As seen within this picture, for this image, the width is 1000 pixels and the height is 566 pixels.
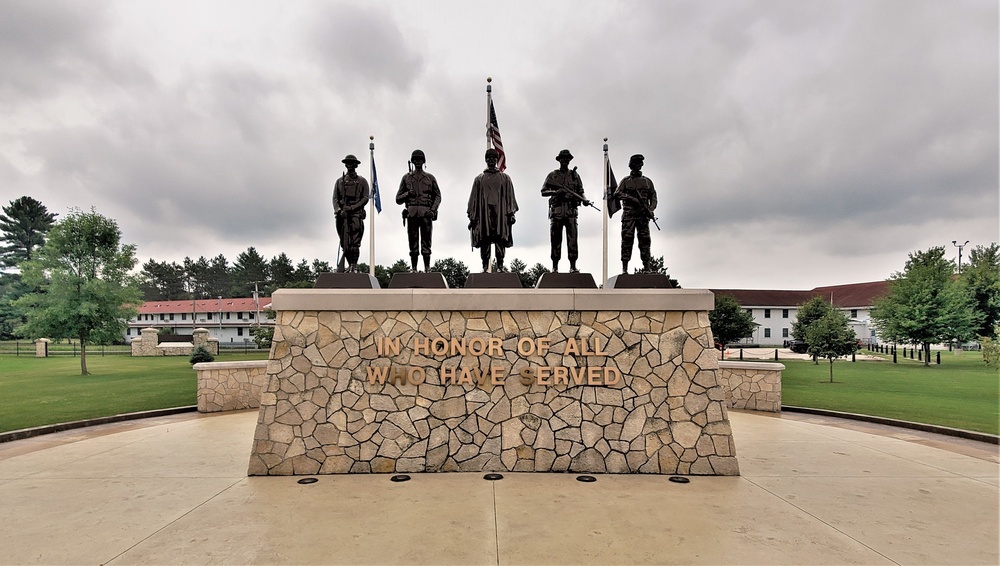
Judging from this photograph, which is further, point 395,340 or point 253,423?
point 253,423

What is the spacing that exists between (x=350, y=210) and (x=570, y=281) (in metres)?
3.71

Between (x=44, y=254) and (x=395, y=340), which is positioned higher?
(x=44, y=254)

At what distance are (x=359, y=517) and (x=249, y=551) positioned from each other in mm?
997

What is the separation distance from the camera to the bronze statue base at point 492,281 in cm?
671

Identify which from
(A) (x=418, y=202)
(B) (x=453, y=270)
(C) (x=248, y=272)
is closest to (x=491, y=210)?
(A) (x=418, y=202)

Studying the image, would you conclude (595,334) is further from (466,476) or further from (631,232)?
(466,476)

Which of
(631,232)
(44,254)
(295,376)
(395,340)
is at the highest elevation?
(44,254)

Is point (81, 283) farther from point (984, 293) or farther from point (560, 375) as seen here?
point (984, 293)

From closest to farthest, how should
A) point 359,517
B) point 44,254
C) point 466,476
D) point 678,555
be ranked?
point 678,555, point 359,517, point 466,476, point 44,254

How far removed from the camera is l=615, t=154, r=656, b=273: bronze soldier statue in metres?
7.00

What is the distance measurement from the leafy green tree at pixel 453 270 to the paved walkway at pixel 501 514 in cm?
3063

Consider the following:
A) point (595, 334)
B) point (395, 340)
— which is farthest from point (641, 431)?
point (395, 340)

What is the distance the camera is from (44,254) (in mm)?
20594

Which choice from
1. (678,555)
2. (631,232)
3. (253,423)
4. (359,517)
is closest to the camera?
(678,555)
